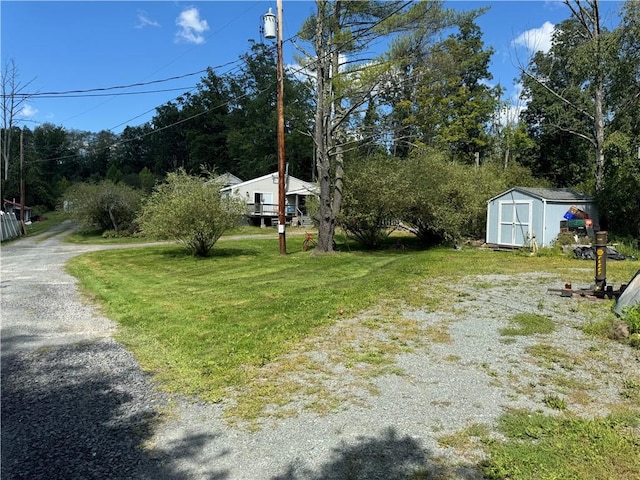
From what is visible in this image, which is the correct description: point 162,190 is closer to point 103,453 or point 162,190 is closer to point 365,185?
point 365,185

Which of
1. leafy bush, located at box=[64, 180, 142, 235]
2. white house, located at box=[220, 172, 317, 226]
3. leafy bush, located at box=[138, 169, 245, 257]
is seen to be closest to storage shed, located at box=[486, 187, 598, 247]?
leafy bush, located at box=[138, 169, 245, 257]

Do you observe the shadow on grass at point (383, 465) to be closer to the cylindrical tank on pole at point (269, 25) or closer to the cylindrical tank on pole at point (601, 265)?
the cylindrical tank on pole at point (601, 265)

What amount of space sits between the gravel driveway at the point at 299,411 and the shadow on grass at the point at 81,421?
1 centimetres

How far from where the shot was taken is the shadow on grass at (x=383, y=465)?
2.49m

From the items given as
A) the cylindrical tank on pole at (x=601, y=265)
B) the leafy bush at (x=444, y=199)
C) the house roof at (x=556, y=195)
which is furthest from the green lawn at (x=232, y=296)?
the leafy bush at (x=444, y=199)

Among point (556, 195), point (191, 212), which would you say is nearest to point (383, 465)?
point (191, 212)

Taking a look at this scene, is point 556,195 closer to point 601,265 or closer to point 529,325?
point 601,265

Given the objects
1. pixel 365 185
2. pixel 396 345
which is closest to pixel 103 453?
pixel 396 345

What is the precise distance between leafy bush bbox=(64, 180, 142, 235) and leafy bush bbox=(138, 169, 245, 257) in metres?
16.2

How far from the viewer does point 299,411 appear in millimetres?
3328

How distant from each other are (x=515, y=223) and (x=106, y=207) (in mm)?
25126

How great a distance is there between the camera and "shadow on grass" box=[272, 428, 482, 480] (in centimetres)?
249

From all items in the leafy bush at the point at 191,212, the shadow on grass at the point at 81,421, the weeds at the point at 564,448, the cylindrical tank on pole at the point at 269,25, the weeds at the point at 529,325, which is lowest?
the shadow on grass at the point at 81,421

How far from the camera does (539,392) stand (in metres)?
3.57
